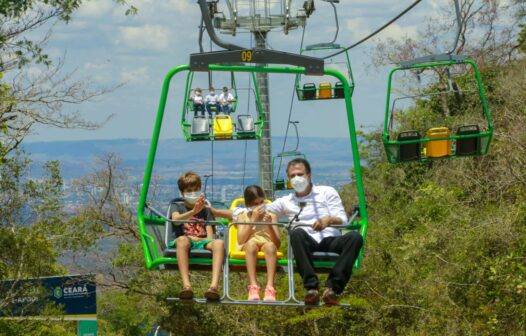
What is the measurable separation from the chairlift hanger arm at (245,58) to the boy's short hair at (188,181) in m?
0.91

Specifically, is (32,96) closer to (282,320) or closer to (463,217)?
(282,320)

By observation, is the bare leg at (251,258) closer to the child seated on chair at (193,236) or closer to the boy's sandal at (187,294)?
the child seated on chair at (193,236)

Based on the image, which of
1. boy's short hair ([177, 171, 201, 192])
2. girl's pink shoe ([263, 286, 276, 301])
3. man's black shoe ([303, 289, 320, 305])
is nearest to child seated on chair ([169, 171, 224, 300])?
boy's short hair ([177, 171, 201, 192])

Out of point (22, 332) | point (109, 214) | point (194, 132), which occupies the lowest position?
point (22, 332)

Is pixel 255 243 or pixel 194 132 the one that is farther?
pixel 194 132

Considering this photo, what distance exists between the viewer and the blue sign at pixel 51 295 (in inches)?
930

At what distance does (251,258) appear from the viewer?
9.39 metres

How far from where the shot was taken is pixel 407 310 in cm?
2405

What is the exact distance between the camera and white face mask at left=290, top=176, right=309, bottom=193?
30.5ft

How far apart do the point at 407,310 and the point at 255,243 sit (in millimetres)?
15136

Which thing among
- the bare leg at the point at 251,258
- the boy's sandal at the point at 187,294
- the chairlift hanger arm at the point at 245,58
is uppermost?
the chairlift hanger arm at the point at 245,58

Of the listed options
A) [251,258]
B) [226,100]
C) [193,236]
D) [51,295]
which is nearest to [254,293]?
[251,258]

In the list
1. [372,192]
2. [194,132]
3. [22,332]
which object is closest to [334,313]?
[194,132]

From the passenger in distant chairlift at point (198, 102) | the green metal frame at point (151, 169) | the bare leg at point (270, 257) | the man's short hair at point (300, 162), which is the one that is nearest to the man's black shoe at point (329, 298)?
the green metal frame at point (151, 169)
